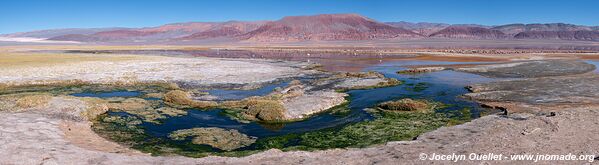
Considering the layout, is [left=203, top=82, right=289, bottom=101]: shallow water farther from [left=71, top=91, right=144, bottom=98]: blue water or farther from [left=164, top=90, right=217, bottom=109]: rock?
[left=71, top=91, right=144, bottom=98]: blue water

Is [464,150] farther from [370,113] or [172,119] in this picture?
[172,119]

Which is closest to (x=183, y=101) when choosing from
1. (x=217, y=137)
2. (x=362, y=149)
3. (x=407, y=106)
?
(x=217, y=137)

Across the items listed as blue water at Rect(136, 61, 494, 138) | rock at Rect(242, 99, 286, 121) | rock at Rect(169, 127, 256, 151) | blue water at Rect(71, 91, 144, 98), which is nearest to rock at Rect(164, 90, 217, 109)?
blue water at Rect(136, 61, 494, 138)

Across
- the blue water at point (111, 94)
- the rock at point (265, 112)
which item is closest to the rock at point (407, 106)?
the rock at point (265, 112)

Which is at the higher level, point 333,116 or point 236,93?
point 236,93

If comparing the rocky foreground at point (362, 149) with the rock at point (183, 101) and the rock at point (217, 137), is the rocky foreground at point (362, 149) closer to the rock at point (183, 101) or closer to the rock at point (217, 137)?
the rock at point (217, 137)

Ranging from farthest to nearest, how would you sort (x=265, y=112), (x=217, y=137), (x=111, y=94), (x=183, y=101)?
(x=111, y=94) → (x=183, y=101) → (x=265, y=112) → (x=217, y=137)

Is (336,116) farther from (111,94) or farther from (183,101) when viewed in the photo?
(111,94)
